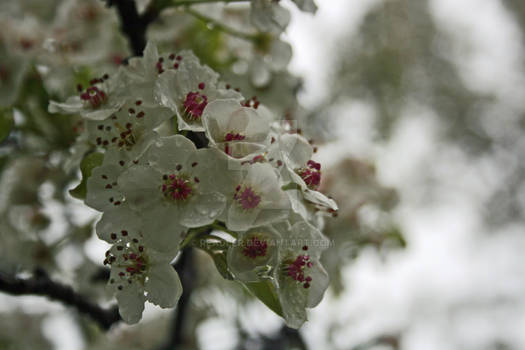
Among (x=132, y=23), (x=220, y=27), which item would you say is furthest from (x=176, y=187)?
(x=220, y=27)

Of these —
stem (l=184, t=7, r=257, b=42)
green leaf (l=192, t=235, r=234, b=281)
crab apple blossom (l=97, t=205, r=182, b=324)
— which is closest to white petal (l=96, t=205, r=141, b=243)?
crab apple blossom (l=97, t=205, r=182, b=324)

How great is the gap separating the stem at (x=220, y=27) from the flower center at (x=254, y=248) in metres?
0.59

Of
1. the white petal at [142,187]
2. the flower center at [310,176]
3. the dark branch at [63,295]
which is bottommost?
the dark branch at [63,295]

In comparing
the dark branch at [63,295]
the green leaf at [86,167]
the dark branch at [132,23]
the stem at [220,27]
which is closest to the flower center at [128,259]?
the green leaf at [86,167]

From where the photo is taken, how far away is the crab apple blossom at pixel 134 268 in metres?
0.64

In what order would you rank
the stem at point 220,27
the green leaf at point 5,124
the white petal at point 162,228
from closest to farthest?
the white petal at point 162,228 → the green leaf at point 5,124 → the stem at point 220,27

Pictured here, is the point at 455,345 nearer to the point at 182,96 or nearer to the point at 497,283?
the point at 497,283

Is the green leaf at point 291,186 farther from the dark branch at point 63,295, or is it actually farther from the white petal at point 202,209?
the dark branch at point 63,295

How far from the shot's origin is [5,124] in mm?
931

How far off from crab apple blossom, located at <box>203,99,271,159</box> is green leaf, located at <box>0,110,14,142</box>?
0.47m

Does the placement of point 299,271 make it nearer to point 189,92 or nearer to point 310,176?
point 310,176

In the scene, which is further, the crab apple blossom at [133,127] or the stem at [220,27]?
the stem at [220,27]

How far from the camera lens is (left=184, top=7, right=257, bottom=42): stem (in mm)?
1048

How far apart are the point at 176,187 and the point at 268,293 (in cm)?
18
